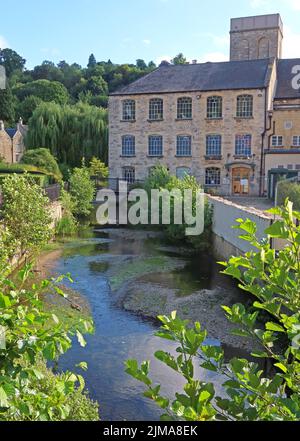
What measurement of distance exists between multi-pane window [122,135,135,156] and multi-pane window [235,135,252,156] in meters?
9.27

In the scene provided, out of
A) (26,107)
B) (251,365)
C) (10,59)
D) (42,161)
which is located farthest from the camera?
(10,59)

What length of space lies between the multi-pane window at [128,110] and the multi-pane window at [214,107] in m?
6.81

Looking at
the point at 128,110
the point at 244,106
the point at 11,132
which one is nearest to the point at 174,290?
the point at 244,106

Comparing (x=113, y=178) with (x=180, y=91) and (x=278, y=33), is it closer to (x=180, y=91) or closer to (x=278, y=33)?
(x=180, y=91)

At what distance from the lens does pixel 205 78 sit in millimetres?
39969

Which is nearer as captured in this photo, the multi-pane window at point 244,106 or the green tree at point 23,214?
the green tree at point 23,214

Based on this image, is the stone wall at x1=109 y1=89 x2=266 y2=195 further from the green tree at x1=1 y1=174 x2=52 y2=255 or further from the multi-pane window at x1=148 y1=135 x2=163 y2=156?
the green tree at x1=1 y1=174 x2=52 y2=255

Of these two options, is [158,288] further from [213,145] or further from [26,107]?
[26,107]

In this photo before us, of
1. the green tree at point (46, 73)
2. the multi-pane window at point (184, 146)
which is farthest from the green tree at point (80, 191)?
the green tree at point (46, 73)

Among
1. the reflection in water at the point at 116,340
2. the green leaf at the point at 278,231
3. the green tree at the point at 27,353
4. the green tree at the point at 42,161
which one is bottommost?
the reflection in water at the point at 116,340

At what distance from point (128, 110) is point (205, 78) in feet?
23.9

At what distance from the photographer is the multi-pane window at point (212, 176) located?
3931cm

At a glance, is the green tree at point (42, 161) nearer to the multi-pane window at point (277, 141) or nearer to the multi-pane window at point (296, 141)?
the multi-pane window at point (277, 141)

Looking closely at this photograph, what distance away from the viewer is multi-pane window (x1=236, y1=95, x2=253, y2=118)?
1489 inches
